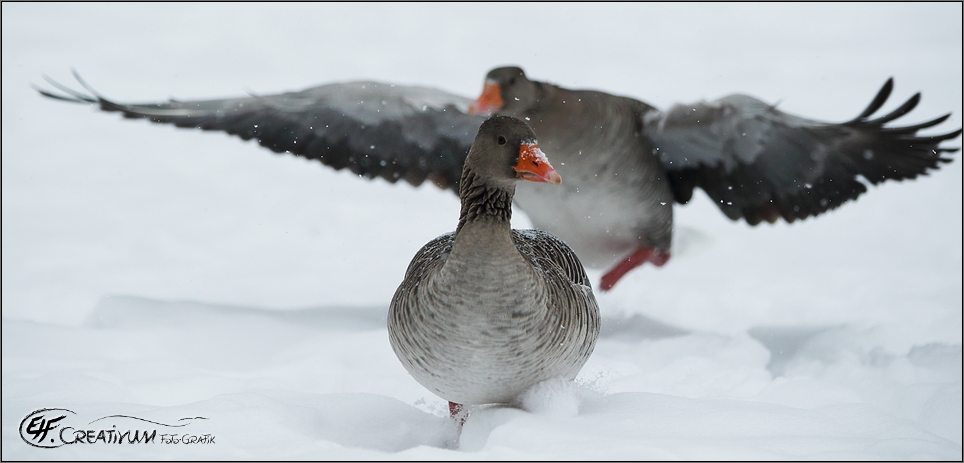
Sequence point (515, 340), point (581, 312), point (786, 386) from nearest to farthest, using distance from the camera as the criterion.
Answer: point (515, 340), point (581, 312), point (786, 386)

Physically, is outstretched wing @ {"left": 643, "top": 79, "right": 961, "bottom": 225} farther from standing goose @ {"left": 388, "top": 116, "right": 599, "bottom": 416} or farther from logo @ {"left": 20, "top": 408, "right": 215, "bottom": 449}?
logo @ {"left": 20, "top": 408, "right": 215, "bottom": 449}

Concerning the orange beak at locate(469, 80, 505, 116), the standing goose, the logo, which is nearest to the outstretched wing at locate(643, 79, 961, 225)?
the orange beak at locate(469, 80, 505, 116)

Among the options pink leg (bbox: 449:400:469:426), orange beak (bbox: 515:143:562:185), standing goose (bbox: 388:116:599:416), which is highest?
orange beak (bbox: 515:143:562:185)

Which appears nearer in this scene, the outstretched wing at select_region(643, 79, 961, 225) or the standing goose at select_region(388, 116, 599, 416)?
the standing goose at select_region(388, 116, 599, 416)

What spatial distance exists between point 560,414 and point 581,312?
15.1 inches

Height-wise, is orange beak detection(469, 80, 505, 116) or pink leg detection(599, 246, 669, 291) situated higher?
orange beak detection(469, 80, 505, 116)

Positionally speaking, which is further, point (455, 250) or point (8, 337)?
point (8, 337)

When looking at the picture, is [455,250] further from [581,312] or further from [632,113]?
[632,113]

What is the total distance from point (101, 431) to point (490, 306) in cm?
125

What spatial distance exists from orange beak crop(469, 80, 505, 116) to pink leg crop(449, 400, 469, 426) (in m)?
1.67

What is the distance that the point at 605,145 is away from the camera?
177 inches

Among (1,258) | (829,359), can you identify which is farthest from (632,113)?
(1,258)

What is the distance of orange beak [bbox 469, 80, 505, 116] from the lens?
424 cm

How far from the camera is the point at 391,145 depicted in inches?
193
